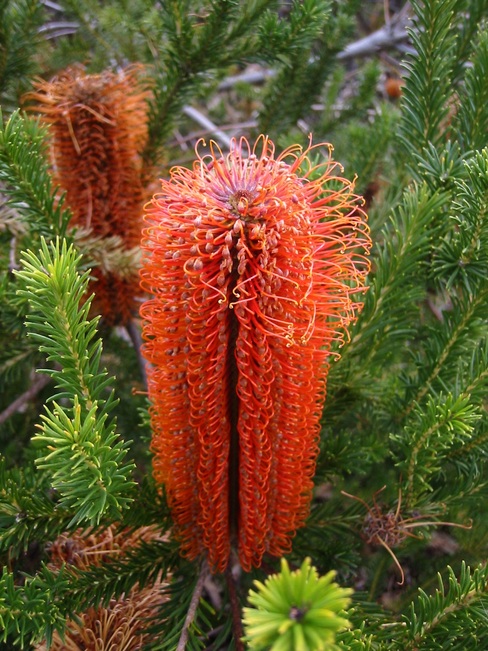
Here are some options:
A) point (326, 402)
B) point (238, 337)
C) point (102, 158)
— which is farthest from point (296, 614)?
point (102, 158)

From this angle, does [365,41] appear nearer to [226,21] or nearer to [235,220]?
[226,21]

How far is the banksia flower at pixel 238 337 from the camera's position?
3.34 ft

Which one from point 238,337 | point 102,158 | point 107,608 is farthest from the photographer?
point 102,158

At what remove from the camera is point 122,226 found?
185cm

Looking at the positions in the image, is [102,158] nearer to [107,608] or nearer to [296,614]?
[107,608]

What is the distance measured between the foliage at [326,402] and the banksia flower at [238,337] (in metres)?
0.13

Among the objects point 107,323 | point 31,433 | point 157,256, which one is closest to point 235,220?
point 157,256

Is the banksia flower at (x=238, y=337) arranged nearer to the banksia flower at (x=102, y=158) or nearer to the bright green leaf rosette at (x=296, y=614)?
the bright green leaf rosette at (x=296, y=614)

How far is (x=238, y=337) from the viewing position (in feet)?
3.41

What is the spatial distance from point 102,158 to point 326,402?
0.93 meters

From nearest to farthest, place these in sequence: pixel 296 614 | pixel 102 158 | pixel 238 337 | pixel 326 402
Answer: pixel 296 614
pixel 238 337
pixel 326 402
pixel 102 158

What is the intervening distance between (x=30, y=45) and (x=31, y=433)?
3.96ft

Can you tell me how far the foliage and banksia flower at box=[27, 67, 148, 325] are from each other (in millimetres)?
75

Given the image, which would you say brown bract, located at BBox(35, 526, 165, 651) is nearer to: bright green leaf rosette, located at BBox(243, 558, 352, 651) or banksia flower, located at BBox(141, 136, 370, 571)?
banksia flower, located at BBox(141, 136, 370, 571)
